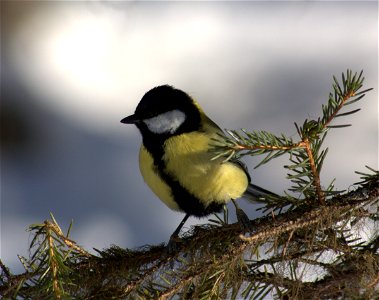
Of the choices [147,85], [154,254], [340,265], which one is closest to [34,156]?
[147,85]

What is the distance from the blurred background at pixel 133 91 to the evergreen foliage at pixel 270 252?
118 cm

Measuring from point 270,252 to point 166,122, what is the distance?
16.0 inches

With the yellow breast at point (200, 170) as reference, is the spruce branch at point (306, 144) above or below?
below

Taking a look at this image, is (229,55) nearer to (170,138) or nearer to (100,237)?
(100,237)

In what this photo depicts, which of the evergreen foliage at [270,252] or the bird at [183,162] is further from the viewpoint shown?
the bird at [183,162]

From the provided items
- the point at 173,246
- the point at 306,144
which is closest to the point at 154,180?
the point at 173,246

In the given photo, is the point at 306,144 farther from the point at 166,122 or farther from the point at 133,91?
the point at 133,91

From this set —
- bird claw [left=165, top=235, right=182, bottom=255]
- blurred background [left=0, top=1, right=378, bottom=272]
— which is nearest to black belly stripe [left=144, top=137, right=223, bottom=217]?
bird claw [left=165, top=235, right=182, bottom=255]

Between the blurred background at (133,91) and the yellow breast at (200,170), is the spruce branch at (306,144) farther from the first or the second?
the blurred background at (133,91)

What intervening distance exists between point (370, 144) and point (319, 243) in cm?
144

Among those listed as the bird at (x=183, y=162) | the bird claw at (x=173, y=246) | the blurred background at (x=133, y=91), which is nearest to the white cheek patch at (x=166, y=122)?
the bird at (x=183, y=162)

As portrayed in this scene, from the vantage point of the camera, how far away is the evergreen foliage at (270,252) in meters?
0.67

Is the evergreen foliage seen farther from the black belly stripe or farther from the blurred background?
the blurred background

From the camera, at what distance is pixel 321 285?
0.72 meters
